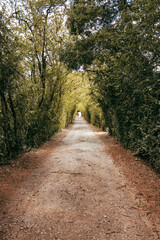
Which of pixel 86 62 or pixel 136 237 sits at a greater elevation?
pixel 86 62

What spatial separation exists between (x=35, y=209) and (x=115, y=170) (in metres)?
3.00

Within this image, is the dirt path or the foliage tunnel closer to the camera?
the dirt path

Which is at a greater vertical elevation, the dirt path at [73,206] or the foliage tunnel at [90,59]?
the foliage tunnel at [90,59]

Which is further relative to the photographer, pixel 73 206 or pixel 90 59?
pixel 90 59

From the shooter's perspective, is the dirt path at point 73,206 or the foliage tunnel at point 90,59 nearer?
the dirt path at point 73,206

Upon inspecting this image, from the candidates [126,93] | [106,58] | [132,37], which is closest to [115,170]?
[126,93]

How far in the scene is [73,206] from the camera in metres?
3.15

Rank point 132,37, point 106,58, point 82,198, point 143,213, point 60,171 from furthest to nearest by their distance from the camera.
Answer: point 106,58 → point 60,171 → point 132,37 → point 82,198 → point 143,213

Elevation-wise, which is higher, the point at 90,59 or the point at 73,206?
the point at 90,59

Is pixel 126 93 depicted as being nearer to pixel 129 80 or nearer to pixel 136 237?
pixel 129 80

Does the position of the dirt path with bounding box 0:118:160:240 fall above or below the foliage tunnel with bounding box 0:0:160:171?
below

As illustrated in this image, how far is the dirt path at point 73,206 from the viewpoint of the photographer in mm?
2475

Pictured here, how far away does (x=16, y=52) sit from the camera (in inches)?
191

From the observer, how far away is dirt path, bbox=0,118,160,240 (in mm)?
2475
